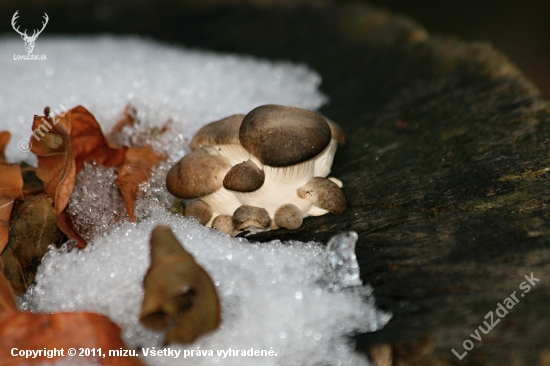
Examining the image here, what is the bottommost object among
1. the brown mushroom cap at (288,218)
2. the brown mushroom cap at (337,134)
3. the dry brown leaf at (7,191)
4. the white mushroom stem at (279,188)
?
the dry brown leaf at (7,191)

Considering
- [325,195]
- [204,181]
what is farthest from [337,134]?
[204,181]

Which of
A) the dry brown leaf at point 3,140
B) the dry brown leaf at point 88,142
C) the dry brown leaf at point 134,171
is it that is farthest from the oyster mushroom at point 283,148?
the dry brown leaf at point 3,140

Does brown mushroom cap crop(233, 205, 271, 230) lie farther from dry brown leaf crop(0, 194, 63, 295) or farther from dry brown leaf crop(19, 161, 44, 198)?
dry brown leaf crop(19, 161, 44, 198)

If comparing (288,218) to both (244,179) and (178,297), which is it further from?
(178,297)

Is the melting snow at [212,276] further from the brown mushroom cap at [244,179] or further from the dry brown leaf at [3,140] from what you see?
the dry brown leaf at [3,140]

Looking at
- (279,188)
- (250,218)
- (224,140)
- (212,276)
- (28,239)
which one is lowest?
(28,239)
